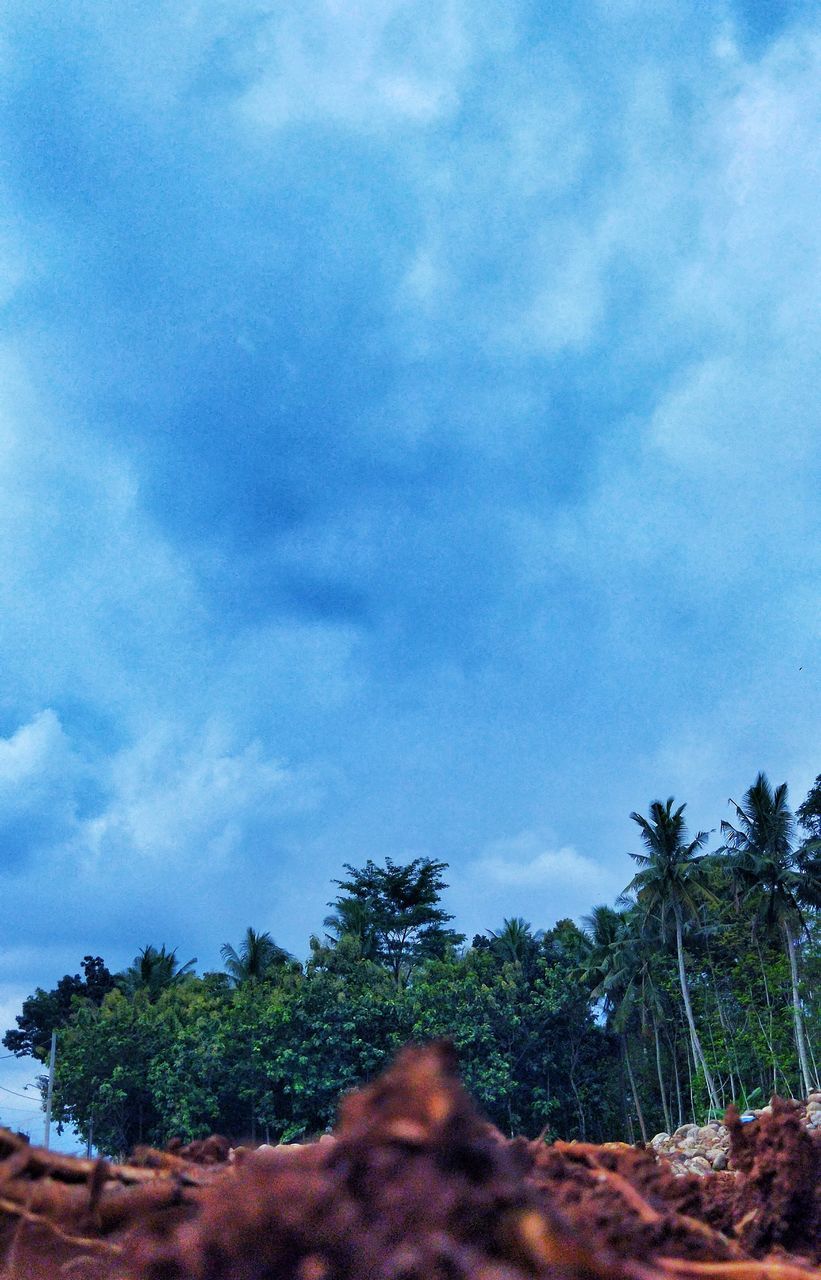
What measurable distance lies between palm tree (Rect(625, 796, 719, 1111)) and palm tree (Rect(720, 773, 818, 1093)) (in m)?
1.90

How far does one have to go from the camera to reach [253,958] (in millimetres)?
56188

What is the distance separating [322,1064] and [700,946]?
2330 centimetres

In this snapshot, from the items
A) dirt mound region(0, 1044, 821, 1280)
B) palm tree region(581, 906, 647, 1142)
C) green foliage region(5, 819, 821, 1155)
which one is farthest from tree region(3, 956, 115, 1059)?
dirt mound region(0, 1044, 821, 1280)

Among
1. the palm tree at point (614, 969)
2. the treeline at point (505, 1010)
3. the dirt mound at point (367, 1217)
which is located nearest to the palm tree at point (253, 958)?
the treeline at point (505, 1010)

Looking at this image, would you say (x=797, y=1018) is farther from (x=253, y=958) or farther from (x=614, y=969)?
(x=253, y=958)

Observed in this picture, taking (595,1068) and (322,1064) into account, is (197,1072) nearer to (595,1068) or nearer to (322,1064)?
(322,1064)

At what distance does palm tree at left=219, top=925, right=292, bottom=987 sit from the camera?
5575 cm

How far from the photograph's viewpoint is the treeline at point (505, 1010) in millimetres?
41250

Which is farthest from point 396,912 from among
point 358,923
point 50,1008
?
point 50,1008

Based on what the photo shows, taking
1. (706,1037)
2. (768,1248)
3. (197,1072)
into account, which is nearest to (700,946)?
(706,1037)

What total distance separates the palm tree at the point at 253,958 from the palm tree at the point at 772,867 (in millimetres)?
24622

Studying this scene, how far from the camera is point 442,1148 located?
69cm

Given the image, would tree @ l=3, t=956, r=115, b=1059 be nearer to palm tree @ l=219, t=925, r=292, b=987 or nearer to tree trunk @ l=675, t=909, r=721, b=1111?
palm tree @ l=219, t=925, r=292, b=987

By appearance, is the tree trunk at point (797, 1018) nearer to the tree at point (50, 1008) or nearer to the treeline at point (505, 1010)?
the treeline at point (505, 1010)
